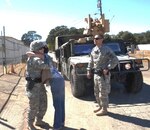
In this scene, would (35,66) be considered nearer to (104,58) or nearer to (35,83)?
(35,83)

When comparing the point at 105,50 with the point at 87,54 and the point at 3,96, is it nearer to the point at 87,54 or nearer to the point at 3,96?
the point at 87,54

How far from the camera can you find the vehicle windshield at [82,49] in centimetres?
1105

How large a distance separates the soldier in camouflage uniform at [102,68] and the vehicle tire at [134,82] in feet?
8.40

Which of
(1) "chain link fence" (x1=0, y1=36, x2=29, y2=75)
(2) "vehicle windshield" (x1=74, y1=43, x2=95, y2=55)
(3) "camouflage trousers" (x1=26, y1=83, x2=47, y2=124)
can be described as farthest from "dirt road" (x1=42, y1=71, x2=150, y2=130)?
(1) "chain link fence" (x1=0, y1=36, x2=29, y2=75)

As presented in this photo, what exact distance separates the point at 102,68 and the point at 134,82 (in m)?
2.74

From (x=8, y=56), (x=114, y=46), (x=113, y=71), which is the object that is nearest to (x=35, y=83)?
(x=113, y=71)

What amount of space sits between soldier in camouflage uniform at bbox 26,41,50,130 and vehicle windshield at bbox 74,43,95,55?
4809 millimetres

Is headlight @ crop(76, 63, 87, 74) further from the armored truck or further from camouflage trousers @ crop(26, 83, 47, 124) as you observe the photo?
camouflage trousers @ crop(26, 83, 47, 124)

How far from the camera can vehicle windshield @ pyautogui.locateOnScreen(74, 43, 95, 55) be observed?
36.3 feet

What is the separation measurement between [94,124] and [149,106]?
6.77 ft

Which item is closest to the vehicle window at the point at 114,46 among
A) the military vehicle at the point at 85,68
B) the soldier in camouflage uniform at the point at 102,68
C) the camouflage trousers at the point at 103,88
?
the military vehicle at the point at 85,68

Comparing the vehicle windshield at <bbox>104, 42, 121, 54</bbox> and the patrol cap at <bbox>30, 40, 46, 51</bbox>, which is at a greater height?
the vehicle windshield at <bbox>104, 42, 121, 54</bbox>

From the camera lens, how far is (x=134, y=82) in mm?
9914

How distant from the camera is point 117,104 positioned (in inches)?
344
